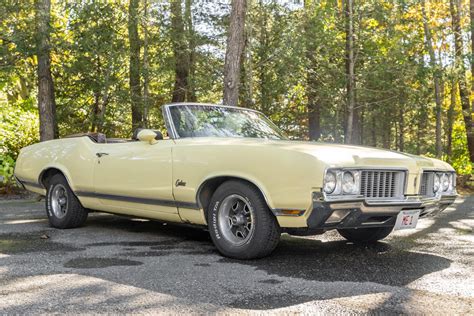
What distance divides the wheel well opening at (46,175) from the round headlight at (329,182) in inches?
159

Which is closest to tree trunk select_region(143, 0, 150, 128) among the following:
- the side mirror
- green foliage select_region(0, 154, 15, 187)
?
green foliage select_region(0, 154, 15, 187)

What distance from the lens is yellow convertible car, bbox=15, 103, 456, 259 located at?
13.7 feet

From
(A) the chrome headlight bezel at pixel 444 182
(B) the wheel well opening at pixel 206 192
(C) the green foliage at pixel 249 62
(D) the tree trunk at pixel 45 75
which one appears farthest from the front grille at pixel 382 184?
(C) the green foliage at pixel 249 62

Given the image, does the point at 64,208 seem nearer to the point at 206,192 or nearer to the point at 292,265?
the point at 206,192

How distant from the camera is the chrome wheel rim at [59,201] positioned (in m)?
6.62

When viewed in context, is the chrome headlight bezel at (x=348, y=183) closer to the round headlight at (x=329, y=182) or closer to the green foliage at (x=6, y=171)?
the round headlight at (x=329, y=182)

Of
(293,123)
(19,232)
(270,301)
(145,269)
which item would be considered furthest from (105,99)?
(270,301)

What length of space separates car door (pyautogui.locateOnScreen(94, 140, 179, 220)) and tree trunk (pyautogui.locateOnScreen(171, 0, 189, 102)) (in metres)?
9.96

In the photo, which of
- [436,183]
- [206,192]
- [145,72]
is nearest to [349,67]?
[145,72]

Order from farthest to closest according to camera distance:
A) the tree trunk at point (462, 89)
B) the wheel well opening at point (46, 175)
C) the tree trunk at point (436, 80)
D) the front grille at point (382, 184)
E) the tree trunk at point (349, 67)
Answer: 1. the tree trunk at point (462, 89)
2. the tree trunk at point (436, 80)
3. the tree trunk at point (349, 67)
4. the wheel well opening at point (46, 175)
5. the front grille at point (382, 184)

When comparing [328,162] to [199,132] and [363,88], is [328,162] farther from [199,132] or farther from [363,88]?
[363,88]

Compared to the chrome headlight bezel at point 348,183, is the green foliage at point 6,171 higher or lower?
lower

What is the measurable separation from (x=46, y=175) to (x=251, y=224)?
362cm

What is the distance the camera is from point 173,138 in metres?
5.42
